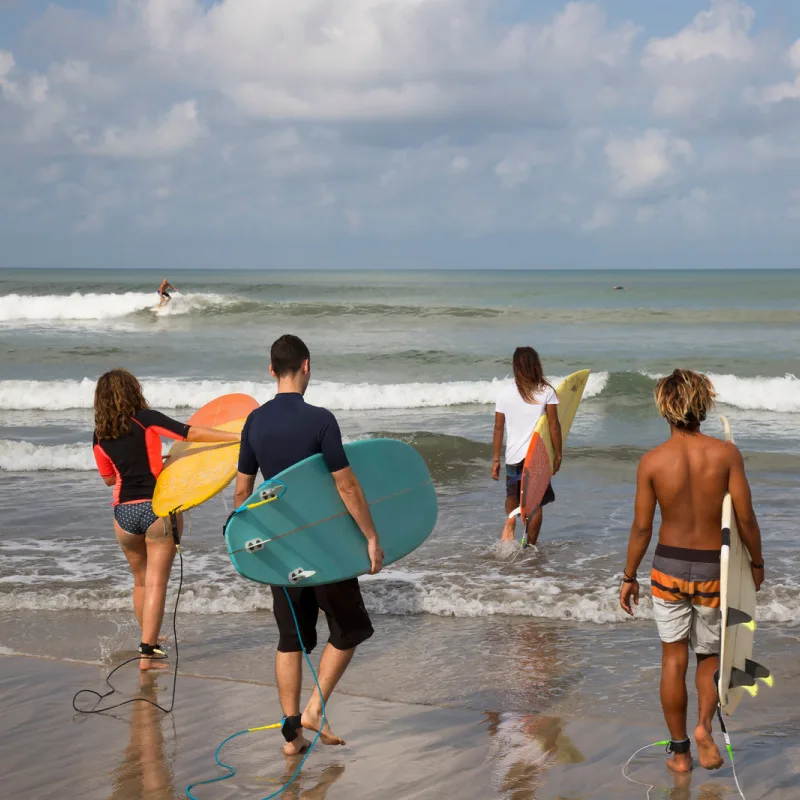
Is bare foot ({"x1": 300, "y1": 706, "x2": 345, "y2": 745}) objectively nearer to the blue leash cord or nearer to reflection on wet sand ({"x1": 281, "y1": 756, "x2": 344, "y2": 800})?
the blue leash cord

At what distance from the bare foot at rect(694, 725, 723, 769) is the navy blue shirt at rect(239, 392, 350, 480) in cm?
167

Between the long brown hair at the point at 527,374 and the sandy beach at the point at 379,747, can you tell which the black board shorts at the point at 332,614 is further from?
the long brown hair at the point at 527,374

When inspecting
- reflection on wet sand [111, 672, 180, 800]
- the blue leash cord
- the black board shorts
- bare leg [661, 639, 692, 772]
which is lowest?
reflection on wet sand [111, 672, 180, 800]

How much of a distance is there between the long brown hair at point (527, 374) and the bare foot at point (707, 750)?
339 cm

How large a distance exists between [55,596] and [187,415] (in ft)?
34.2

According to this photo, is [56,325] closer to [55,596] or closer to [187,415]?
[187,415]

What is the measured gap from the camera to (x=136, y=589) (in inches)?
198

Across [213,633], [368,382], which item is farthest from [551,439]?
[368,382]

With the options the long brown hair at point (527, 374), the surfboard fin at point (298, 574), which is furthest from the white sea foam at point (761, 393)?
the surfboard fin at point (298, 574)

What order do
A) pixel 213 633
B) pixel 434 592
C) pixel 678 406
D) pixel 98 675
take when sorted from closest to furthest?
pixel 678 406
pixel 98 675
pixel 213 633
pixel 434 592

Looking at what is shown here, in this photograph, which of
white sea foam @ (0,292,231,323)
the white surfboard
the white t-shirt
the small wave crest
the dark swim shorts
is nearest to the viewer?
the white surfboard

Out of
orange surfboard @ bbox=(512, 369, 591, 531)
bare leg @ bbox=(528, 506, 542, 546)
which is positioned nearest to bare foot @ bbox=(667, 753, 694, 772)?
Result: orange surfboard @ bbox=(512, 369, 591, 531)

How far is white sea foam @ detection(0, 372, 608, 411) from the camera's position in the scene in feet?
55.2

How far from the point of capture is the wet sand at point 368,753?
11.2 feet
